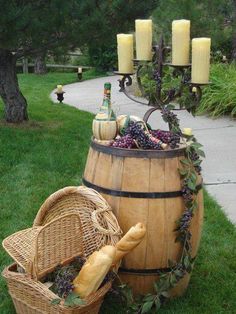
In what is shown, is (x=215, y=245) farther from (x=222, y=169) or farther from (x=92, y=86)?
(x=92, y=86)

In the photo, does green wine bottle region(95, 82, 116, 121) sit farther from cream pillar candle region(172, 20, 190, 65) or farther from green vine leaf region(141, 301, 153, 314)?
green vine leaf region(141, 301, 153, 314)

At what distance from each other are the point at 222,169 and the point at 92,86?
802cm

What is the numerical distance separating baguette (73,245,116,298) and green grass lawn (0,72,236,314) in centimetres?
49

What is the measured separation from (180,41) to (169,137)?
0.55 m

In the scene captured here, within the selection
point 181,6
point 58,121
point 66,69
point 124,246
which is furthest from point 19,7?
point 66,69

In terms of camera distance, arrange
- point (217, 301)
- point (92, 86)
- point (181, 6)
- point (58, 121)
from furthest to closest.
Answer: point (92, 86) < point (181, 6) < point (58, 121) < point (217, 301)

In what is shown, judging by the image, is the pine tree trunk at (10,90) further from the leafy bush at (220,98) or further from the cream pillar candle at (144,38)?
the cream pillar candle at (144,38)

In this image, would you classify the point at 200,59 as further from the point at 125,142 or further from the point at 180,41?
the point at 125,142

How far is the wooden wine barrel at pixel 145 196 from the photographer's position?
2.95 metres

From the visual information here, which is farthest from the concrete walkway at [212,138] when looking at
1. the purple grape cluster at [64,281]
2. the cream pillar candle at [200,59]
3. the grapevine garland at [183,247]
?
the purple grape cluster at [64,281]

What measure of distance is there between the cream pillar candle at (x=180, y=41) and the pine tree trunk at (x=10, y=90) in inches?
169

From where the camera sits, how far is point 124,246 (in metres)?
2.77

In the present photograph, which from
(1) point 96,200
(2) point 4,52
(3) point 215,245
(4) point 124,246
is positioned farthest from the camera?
(2) point 4,52

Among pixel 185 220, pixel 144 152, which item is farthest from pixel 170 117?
pixel 185 220
